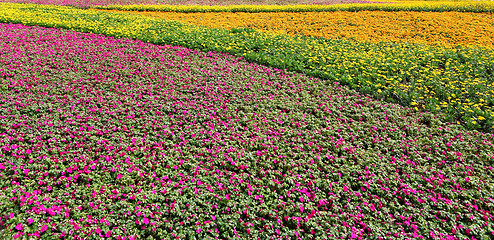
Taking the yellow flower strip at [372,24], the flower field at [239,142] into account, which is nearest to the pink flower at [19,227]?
the flower field at [239,142]

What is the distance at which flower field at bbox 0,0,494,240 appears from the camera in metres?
4.00

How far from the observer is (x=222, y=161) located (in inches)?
196

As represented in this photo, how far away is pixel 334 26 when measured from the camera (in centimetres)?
1483

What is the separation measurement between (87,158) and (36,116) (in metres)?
2.20

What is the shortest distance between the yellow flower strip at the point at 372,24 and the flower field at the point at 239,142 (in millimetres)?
2947

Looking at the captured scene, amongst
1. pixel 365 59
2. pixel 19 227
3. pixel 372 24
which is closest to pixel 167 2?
pixel 372 24

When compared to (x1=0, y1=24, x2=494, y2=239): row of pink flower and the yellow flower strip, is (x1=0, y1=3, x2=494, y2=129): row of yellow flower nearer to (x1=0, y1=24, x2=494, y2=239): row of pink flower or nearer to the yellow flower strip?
(x1=0, y1=24, x2=494, y2=239): row of pink flower

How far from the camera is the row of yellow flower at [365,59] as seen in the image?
7.51 metres

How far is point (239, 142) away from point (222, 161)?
0.70m

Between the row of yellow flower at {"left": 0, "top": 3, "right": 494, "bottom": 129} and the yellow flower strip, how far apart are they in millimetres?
1513

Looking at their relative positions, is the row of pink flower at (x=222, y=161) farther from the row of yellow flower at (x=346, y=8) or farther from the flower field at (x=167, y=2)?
the flower field at (x=167, y=2)

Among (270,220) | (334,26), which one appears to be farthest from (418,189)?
(334,26)

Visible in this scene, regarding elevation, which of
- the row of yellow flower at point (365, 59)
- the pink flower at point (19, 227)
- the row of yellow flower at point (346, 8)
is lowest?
the pink flower at point (19, 227)

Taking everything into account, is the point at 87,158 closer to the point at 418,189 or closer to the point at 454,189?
the point at 418,189
